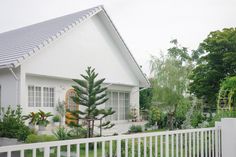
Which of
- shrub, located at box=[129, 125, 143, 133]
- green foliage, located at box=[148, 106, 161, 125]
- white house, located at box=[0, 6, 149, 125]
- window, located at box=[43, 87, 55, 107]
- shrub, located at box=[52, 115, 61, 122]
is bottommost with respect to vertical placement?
shrub, located at box=[129, 125, 143, 133]

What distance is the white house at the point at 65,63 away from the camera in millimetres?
13844

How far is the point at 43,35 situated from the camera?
15383 mm

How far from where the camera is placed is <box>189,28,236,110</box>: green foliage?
64.6ft

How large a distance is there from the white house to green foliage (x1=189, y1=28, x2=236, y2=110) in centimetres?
368

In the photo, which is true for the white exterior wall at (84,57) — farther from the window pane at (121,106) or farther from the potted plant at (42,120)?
the potted plant at (42,120)

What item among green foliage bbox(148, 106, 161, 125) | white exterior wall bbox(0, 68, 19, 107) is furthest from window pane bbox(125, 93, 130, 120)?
white exterior wall bbox(0, 68, 19, 107)

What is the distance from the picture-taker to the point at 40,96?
49.8 ft

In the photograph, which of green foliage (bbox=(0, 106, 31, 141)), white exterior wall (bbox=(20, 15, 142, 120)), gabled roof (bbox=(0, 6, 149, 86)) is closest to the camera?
green foliage (bbox=(0, 106, 31, 141))

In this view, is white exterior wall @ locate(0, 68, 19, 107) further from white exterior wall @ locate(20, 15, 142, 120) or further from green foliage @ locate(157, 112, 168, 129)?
green foliage @ locate(157, 112, 168, 129)

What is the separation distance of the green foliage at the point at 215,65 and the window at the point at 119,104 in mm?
4708

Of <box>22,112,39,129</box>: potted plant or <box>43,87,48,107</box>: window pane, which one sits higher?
<box>43,87,48,107</box>: window pane

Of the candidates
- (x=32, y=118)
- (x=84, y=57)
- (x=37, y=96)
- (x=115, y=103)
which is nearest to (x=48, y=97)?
(x=37, y=96)

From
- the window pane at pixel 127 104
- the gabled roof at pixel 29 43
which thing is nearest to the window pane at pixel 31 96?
the gabled roof at pixel 29 43

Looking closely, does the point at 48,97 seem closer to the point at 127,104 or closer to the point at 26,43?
the point at 26,43
